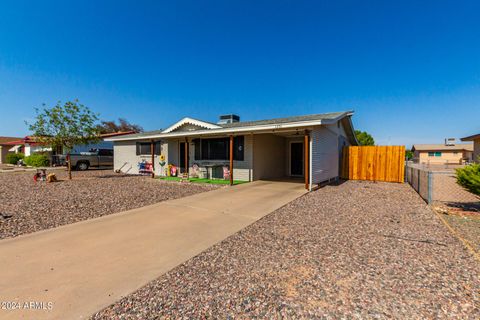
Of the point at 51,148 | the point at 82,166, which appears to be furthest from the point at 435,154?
the point at 51,148

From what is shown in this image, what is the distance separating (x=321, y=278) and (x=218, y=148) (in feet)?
30.0

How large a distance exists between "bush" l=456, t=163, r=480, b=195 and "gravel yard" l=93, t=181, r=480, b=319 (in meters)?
2.30

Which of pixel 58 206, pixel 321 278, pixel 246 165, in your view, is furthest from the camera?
pixel 246 165

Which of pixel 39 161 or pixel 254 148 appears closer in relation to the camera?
pixel 254 148

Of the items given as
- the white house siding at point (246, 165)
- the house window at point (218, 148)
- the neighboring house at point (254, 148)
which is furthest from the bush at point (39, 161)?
the white house siding at point (246, 165)

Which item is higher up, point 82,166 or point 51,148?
point 51,148

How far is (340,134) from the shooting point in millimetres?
12961

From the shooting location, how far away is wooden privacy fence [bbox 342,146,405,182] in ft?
37.1

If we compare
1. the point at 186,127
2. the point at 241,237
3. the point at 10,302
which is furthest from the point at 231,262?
the point at 186,127

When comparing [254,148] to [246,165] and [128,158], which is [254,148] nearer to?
[246,165]

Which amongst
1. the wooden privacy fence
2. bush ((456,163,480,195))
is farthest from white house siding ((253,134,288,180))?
bush ((456,163,480,195))

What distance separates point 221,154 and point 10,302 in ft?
30.4

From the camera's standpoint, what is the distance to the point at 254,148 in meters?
10.3

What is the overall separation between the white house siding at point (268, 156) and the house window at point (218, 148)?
75cm
